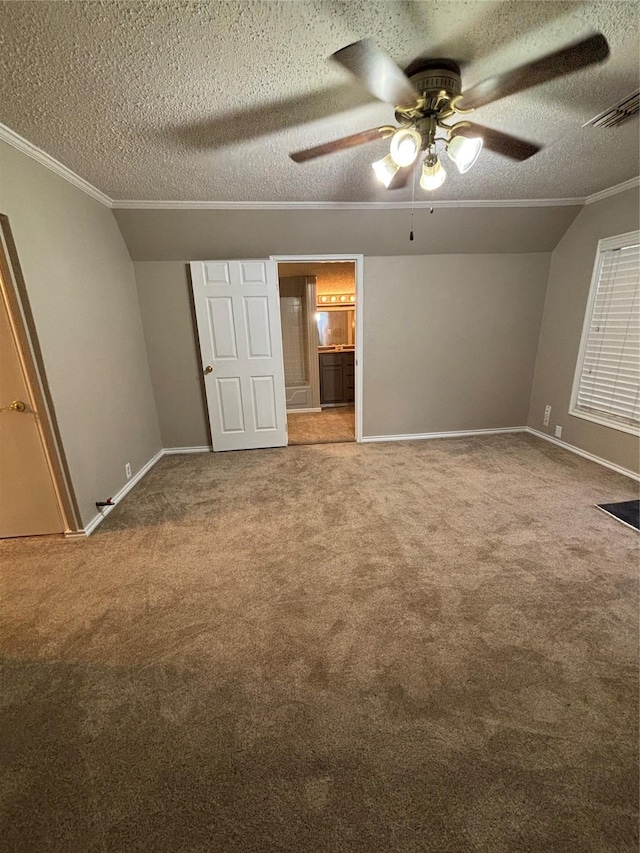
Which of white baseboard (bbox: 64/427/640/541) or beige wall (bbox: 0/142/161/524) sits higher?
beige wall (bbox: 0/142/161/524)

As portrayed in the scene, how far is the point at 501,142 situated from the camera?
1.53 meters

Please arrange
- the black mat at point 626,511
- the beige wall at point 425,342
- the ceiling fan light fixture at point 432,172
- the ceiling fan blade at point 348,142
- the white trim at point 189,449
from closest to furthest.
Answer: the ceiling fan blade at point 348,142 < the ceiling fan light fixture at point 432,172 < the black mat at point 626,511 < the beige wall at point 425,342 < the white trim at point 189,449

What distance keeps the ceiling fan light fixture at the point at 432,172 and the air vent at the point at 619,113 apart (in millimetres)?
924

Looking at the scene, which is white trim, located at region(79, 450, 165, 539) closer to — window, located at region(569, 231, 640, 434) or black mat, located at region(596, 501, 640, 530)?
black mat, located at region(596, 501, 640, 530)

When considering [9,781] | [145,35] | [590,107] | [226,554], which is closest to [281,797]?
[9,781]

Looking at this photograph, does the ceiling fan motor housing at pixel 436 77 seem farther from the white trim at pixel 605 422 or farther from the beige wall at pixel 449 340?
the white trim at pixel 605 422

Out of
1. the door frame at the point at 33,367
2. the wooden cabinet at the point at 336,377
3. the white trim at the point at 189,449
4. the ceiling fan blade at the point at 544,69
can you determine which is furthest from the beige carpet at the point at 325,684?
the wooden cabinet at the point at 336,377

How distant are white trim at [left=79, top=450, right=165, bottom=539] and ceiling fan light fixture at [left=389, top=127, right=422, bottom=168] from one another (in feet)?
9.49

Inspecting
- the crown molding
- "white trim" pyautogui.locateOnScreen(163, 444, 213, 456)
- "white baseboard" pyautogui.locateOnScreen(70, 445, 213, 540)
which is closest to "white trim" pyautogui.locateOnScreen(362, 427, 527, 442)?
"white trim" pyautogui.locateOnScreen(163, 444, 213, 456)

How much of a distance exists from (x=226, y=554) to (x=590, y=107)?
3.19m

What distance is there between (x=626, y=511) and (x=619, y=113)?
2471mm

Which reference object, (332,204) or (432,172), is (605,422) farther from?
(332,204)

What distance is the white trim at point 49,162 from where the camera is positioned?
70.5 inches

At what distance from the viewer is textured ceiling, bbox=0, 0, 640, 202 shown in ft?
3.88
